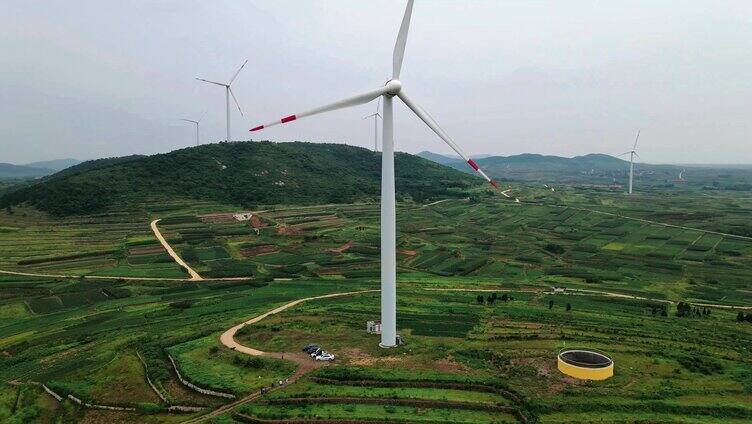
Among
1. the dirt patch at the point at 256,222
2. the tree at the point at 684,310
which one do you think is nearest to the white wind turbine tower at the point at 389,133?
the tree at the point at 684,310

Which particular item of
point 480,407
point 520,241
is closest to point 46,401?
point 480,407

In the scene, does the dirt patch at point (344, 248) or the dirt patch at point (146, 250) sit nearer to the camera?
the dirt patch at point (146, 250)

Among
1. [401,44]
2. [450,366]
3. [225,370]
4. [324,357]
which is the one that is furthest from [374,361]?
[401,44]

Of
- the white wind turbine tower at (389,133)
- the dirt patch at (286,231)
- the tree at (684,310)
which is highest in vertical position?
the white wind turbine tower at (389,133)

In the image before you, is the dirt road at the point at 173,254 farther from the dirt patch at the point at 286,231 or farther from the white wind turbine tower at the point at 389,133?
the white wind turbine tower at the point at 389,133

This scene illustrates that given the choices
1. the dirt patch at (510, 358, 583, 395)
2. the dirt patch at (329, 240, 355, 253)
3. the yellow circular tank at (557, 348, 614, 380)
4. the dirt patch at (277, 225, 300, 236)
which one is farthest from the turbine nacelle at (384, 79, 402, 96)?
the dirt patch at (277, 225, 300, 236)

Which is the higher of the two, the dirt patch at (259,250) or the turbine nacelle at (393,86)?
the turbine nacelle at (393,86)

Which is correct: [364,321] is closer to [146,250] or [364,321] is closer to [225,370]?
[225,370]

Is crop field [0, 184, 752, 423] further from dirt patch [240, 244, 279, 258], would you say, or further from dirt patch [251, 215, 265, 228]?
dirt patch [251, 215, 265, 228]
